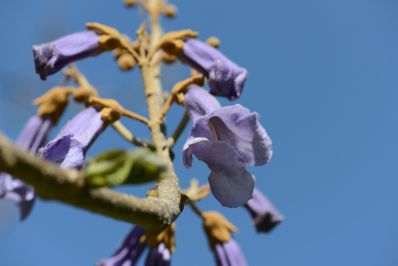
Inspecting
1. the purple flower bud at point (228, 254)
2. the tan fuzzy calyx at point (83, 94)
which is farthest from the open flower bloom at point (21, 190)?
the purple flower bud at point (228, 254)

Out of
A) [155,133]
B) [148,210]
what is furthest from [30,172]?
[155,133]

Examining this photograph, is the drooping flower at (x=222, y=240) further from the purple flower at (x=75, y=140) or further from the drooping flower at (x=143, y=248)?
the purple flower at (x=75, y=140)

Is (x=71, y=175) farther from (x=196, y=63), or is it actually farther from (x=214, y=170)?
(x=196, y=63)

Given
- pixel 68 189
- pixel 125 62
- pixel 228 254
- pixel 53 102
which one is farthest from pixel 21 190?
pixel 68 189

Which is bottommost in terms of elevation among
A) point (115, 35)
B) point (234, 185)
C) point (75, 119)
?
point (234, 185)

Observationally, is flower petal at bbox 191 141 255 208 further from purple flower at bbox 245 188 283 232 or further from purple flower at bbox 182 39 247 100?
purple flower at bbox 245 188 283 232

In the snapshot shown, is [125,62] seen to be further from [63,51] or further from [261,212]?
[261,212]
